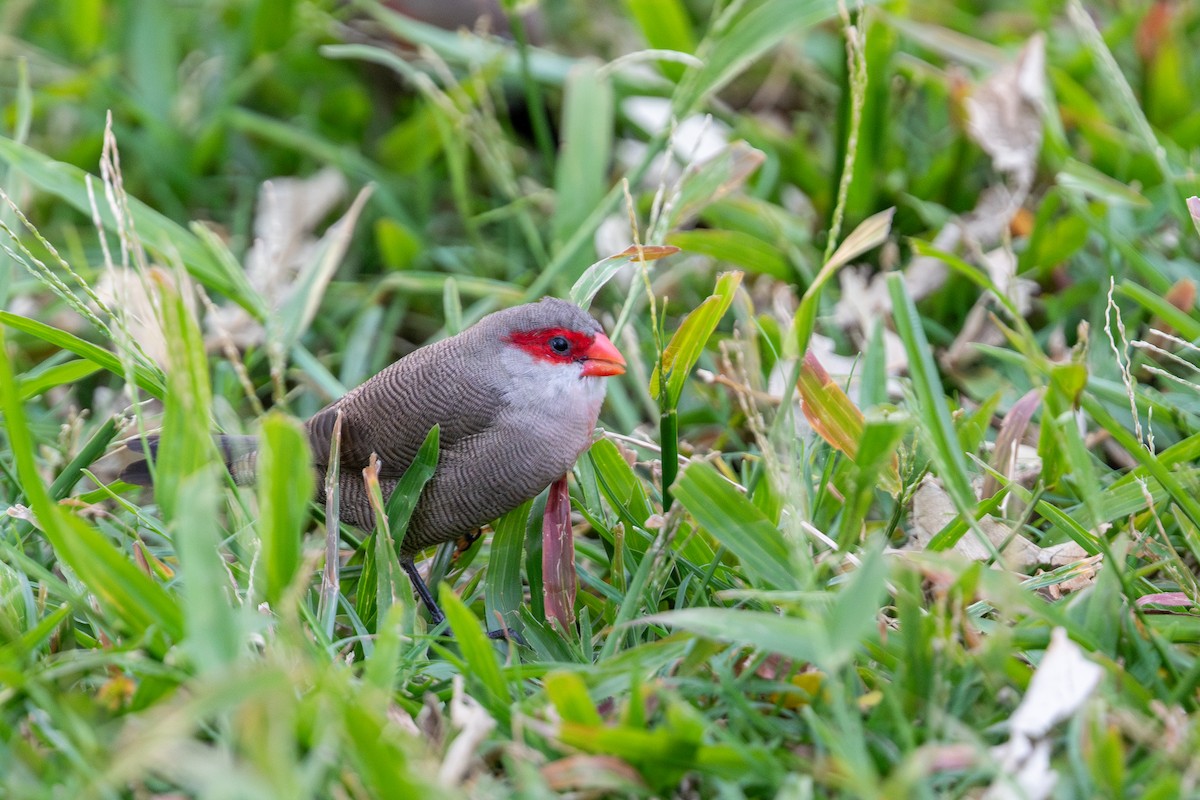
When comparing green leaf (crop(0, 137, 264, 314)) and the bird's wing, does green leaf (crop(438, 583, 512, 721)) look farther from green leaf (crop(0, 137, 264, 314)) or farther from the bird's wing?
green leaf (crop(0, 137, 264, 314))

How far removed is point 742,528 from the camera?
203 centimetres

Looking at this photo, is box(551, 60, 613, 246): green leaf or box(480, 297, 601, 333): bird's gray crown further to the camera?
box(551, 60, 613, 246): green leaf

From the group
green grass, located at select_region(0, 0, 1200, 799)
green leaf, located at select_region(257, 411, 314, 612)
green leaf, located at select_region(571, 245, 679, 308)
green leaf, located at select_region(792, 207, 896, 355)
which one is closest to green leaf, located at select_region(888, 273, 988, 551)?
green grass, located at select_region(0, 0, 1200, 799)

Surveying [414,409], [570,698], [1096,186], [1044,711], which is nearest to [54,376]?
[414,409]

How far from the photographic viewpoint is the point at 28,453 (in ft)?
6.40

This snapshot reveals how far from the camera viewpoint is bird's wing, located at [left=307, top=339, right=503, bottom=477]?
95.0 inches

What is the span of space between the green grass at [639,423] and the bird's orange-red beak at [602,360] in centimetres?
12

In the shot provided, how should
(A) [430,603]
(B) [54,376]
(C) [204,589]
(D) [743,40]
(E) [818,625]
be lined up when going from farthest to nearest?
(D) [743,40] → (B) [54,376] → (A) [430,603] → (E) [818,625] → (C) [204,589]

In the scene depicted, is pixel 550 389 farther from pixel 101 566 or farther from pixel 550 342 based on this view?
pixel 101 566

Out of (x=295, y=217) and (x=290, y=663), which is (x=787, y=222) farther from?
(x=290, y=663)

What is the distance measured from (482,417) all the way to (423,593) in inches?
15.4

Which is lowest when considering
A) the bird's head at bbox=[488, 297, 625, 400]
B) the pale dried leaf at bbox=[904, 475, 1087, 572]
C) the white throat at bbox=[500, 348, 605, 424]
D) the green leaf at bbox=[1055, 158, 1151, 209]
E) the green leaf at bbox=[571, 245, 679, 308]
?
the pale dried leaf at bbox=[904, 475, 1087, 572]

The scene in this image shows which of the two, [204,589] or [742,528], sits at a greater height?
[204,589]

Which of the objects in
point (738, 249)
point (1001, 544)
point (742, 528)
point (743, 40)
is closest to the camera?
point (742, 528)
